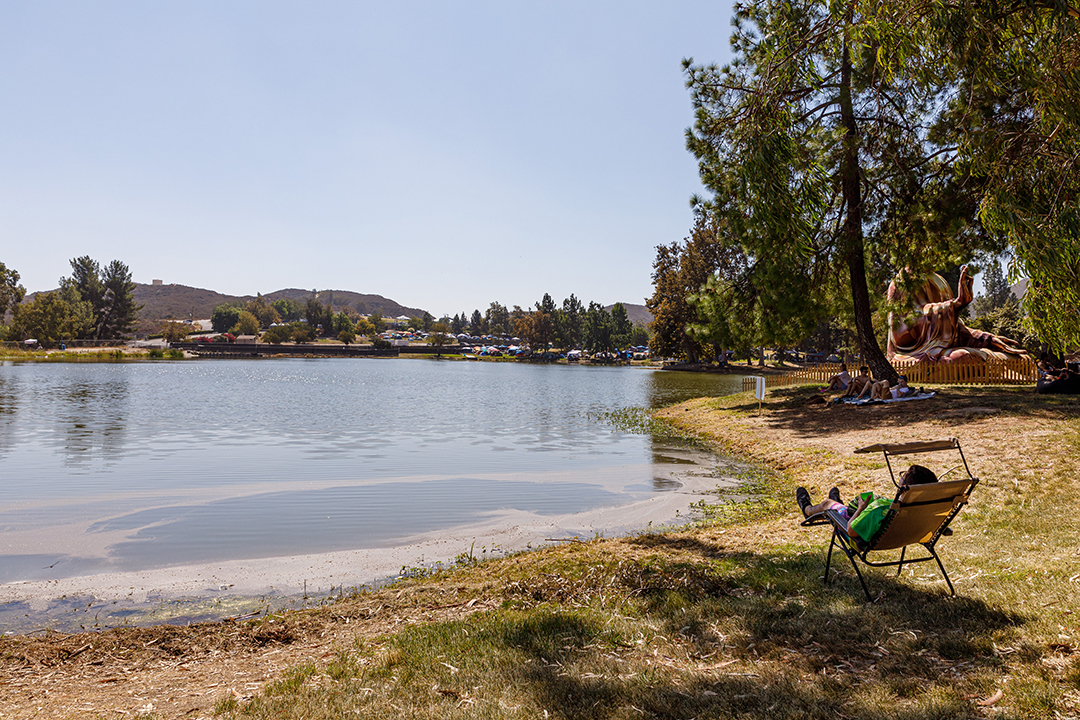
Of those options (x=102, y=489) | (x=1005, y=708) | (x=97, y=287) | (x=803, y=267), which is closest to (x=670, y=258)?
(x=803, y=267)

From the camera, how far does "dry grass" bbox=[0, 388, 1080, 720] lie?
3592 millimetres

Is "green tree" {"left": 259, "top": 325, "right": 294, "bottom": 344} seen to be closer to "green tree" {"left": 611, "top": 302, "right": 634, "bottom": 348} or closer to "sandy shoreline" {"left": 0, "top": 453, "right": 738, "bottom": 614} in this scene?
"green tree" {"left": 611, "top": 302, "right": 634, "bottom": 348}

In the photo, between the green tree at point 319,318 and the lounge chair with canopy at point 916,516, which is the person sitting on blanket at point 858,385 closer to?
the lounge chair with canopy at point 916,516

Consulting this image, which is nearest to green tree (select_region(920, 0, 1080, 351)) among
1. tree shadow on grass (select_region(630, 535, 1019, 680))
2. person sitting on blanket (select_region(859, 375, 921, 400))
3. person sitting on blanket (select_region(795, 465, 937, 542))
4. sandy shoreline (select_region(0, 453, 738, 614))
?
person sitting on blanket (select_region(795, 465, 937, 542))

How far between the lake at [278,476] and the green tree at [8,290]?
78783 mm

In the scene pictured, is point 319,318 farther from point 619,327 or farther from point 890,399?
point 890,399

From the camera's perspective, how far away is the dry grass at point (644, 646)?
141 inches

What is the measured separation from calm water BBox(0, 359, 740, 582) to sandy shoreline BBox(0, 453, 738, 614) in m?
0.41

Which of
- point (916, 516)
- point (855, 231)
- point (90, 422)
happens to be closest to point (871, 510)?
point (916, 516)

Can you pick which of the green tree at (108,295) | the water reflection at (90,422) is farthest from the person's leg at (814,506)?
the green tree at (108,295)

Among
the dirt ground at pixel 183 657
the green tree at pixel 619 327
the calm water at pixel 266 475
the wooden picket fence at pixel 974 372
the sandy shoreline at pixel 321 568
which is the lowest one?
the calm water at pixel 266 475

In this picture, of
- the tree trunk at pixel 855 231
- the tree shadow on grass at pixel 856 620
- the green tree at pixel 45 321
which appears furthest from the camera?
the green tree at pixel 45 321

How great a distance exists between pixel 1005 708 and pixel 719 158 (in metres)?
19.7

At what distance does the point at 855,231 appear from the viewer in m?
20.7
